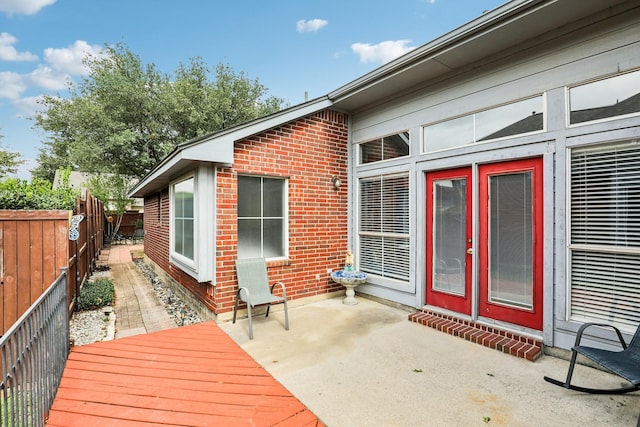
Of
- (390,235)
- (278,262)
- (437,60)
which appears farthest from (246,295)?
(437,60)

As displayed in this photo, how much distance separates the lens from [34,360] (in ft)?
7.11

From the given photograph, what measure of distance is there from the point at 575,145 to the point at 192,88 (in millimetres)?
16756

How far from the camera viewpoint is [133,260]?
37.6ft

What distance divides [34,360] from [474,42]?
5.29m

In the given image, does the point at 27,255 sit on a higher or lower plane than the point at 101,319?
higher

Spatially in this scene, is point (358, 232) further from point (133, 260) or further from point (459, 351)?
point (133, 260)

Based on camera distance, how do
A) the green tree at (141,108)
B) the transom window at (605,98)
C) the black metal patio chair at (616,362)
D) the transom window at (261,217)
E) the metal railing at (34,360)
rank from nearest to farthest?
the metal railing at (34,360)
the black metal patio chair at (616,362)
the transom window at (605,98)
the transom window at (261,217)
the green tree at (141,108)

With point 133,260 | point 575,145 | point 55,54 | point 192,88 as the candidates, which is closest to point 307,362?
point 575,145

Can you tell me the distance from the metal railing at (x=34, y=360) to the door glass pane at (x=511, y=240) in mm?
4588

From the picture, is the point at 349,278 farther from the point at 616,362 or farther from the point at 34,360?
the point at 34,360

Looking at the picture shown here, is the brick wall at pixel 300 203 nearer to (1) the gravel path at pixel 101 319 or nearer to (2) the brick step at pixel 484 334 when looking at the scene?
(1) the gravel path at pixel 101 319

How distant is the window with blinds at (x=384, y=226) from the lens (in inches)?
198

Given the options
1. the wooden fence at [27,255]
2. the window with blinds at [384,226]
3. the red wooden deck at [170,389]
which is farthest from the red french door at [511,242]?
the wooden fence at [27,255]

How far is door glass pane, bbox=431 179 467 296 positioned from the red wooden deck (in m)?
2.89
